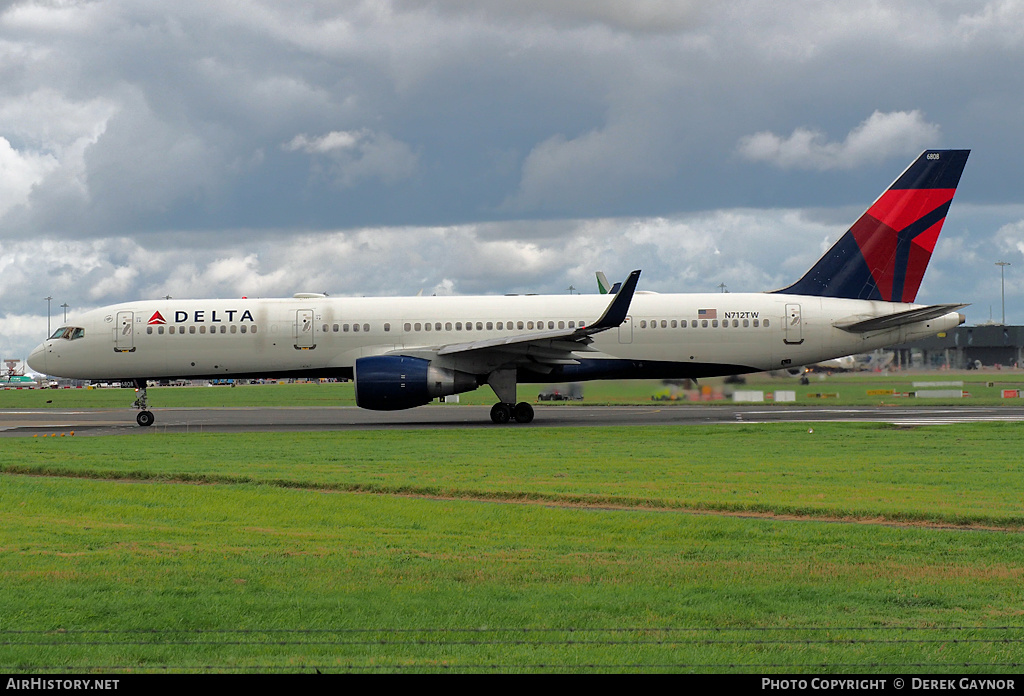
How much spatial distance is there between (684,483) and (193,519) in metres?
7.71

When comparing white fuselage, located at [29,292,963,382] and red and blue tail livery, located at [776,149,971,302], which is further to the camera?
red and blue tail livery, located at [776,149,971,302]

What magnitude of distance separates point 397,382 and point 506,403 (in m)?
3.92

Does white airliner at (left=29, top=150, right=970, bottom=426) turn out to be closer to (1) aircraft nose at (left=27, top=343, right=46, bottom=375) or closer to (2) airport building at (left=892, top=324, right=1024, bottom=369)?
(1) aircraft nose at (left=27, top=343, right=46, bottom=375)

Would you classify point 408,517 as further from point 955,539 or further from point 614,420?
point 614,420

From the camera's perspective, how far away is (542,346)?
95.5 feet

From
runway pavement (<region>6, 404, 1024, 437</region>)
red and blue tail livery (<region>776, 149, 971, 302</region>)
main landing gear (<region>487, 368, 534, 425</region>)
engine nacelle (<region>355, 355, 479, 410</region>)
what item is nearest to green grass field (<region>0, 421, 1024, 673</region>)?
engine nacelle (<region>355, 355, 479, 410</region>)

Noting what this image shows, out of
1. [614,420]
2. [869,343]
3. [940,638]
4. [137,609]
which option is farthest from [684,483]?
[869,343]

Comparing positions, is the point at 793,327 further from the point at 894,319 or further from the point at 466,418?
the point at 466,418

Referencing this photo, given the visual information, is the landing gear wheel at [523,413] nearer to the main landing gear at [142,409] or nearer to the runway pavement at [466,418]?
the runway pavement at [466,418]

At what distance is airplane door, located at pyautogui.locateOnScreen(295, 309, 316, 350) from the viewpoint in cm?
3180

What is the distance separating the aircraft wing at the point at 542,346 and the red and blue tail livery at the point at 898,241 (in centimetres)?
839

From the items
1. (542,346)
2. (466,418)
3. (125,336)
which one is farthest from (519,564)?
(125,336)

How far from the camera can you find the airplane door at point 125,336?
107 feet

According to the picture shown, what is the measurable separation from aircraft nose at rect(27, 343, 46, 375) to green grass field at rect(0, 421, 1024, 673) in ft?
50.0
